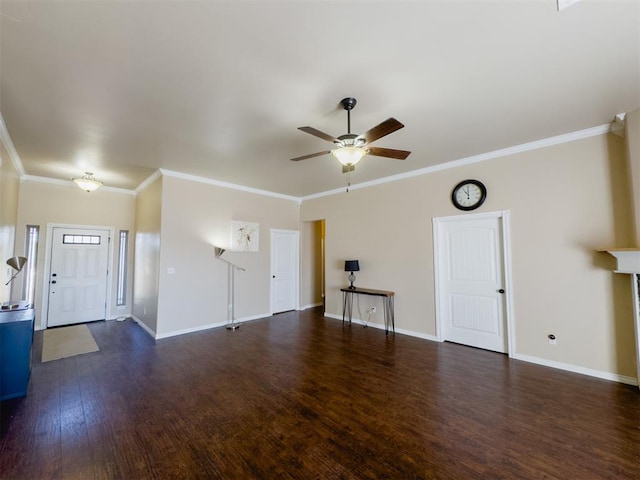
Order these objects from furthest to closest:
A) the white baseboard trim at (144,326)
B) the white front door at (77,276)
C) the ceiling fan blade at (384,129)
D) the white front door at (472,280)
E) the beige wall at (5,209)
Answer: the white front door at (77,276)
the white baseboard trim at (144,326)
the white front door at (472,280)
the beige wall at (5,209)
the ceiling fan blade at (384,129)

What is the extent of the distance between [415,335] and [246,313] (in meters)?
3.46

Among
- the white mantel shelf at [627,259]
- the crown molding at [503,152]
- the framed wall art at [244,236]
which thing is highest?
the crown molding at [503,152]

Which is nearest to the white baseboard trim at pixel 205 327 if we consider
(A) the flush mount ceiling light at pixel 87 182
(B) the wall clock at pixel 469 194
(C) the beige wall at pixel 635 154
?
(A) the flush mount ceiling light at pixel 87 182

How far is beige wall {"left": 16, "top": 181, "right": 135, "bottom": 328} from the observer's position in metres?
5.15

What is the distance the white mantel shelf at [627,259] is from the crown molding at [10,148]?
6757mm

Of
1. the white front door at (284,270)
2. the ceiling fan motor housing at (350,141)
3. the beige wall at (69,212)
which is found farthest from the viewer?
the white front door at (284,270)

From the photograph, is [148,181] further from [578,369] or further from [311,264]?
[578,369]

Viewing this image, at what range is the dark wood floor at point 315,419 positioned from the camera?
188 centimetres

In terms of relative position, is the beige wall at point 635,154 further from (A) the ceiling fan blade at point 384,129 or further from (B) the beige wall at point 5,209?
(B) the beige wall at point 5,209

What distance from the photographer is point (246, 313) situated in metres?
5.84

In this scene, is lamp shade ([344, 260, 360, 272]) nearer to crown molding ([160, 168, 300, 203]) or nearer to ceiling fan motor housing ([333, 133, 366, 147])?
crown molding ([160, 168, 300, 203])

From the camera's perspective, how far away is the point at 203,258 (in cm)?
523

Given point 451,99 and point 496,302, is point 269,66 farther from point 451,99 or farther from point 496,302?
point 496,302

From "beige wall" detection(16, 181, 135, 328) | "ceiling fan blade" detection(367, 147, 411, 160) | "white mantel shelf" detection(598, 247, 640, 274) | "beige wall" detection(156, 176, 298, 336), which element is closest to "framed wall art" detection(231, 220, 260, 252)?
"beige wall" detection(156, 176, 298, 336)
